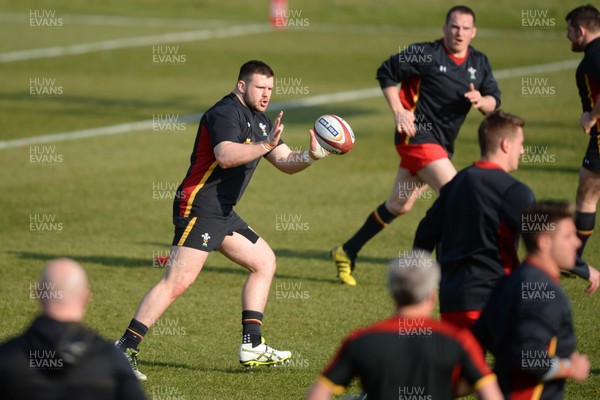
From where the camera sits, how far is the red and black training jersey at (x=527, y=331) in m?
5.77

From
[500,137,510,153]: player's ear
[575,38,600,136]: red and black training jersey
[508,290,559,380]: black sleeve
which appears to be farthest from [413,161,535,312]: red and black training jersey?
[575,38,600,136]: red and black training jersey

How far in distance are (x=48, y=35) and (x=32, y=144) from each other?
15030mm

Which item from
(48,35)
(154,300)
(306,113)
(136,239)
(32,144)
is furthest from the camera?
(48,35)

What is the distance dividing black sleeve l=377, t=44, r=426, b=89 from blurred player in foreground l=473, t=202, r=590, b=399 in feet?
19.0

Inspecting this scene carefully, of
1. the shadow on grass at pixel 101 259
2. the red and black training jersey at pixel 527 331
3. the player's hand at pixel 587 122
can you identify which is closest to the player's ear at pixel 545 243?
the red and black training jersey at pixel 527 331

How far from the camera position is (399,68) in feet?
38.7

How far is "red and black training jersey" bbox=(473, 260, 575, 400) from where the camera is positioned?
5.77m

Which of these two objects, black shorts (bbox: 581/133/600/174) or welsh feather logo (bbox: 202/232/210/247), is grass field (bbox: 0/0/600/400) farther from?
black shorts (bbox: 581/133/600/174)

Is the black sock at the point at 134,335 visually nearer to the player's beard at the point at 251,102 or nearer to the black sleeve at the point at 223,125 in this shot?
the black sleeve at the point at 223,125

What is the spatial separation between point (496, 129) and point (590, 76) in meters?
5.00

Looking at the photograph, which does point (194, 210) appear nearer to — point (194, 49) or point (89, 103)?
point (89, 103)

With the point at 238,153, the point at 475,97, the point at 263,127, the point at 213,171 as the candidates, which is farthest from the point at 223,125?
the point at 475,97

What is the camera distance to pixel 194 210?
919 cm

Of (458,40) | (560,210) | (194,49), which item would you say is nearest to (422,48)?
(458,40)
